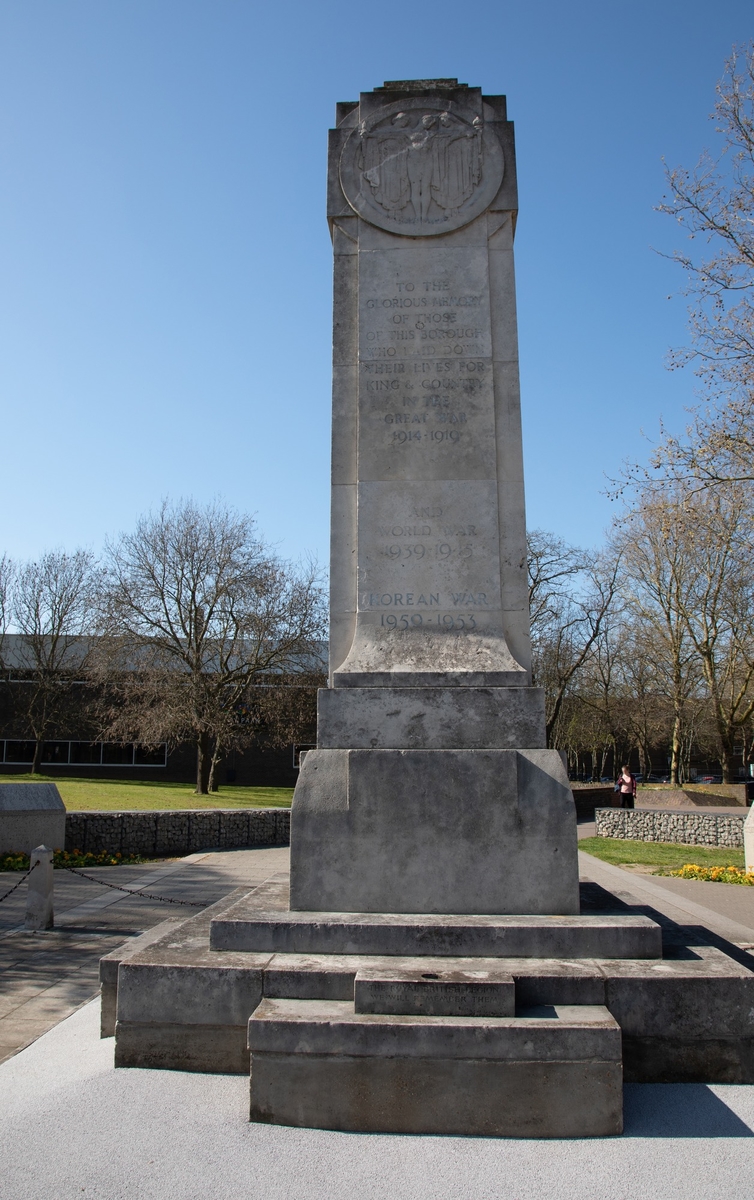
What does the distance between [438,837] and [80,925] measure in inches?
276

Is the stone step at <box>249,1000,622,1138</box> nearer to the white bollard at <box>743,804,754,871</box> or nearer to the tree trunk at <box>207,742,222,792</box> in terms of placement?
the white bollard at <box>743,804,754,871</box>

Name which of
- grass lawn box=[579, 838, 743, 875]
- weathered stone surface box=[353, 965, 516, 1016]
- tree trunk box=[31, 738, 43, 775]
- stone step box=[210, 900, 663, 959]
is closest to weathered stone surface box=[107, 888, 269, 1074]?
stone step box=[210, 900, 663, 959]

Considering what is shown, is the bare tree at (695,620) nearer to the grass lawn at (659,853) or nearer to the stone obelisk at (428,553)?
the grass lawn at (659,853)

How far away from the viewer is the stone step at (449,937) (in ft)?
15.5

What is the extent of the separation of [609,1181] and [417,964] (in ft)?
4.42

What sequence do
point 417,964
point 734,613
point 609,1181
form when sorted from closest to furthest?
point 609,1181
point 417,964
point 734,613

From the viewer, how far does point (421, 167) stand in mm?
6383

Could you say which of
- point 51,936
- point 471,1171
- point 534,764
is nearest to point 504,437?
point 534,764

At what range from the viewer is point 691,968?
180 inches

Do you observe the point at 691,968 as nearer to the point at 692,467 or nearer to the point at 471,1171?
the point at 471,1171

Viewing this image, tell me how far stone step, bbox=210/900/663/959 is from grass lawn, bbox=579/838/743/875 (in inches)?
487

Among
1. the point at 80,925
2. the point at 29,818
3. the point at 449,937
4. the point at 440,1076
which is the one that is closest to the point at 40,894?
the point at 80,925

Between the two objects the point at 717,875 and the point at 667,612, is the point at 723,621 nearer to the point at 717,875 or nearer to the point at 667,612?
the point at 667,612

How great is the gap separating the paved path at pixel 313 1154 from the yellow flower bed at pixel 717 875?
1148 cm
